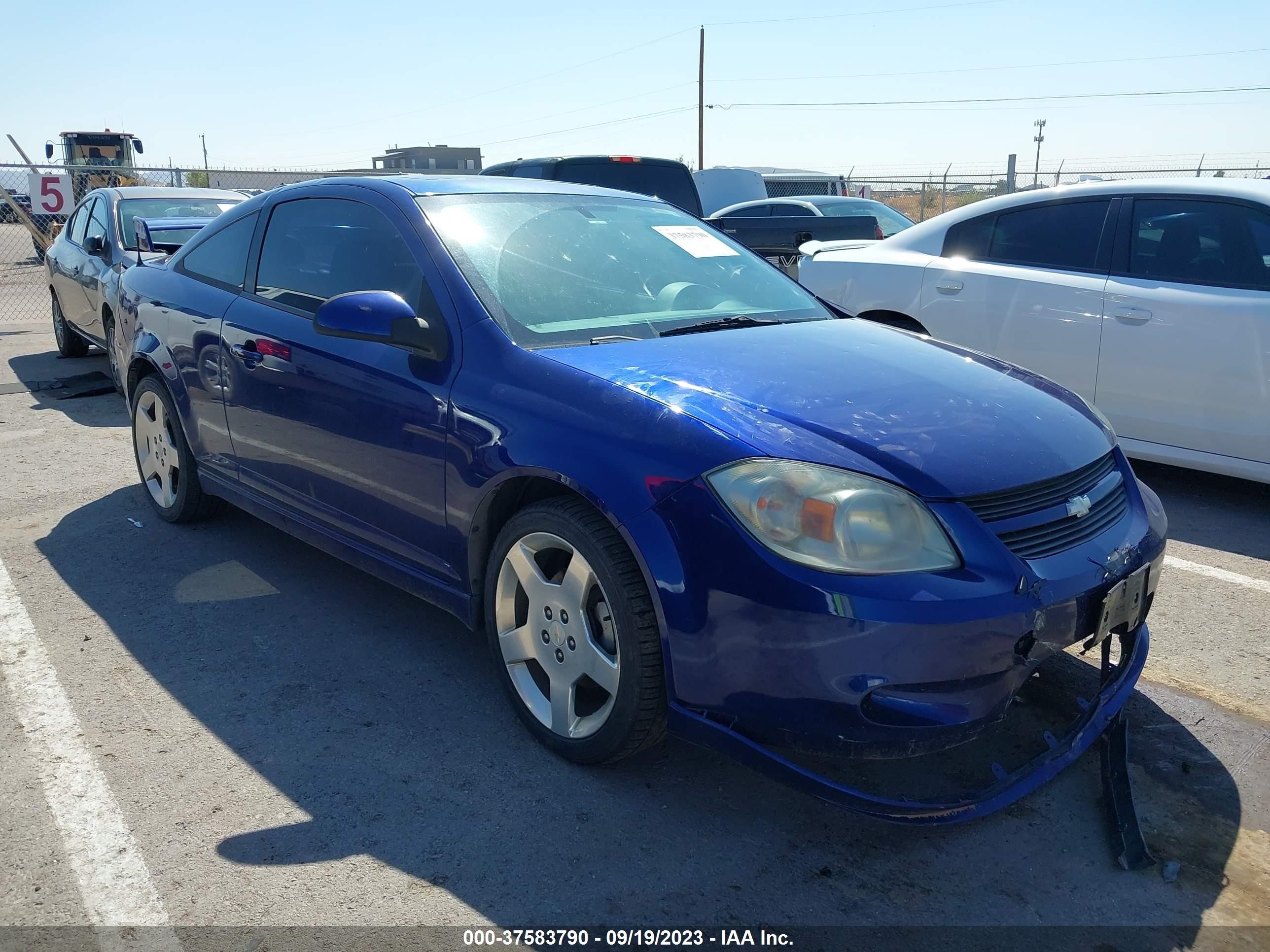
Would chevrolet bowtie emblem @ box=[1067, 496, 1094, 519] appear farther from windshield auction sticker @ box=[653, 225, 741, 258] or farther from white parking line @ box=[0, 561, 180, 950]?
white parking line @ box=[0, 561, 180, 950]

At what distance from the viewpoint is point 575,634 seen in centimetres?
Answer: 277

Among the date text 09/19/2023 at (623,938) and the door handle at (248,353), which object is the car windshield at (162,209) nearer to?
the door handle at (248,353)

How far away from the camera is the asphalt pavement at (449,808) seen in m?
2.33

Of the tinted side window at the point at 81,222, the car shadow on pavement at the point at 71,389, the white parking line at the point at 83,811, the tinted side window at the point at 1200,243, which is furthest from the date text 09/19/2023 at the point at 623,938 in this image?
the tinted side window at the point at 81,222

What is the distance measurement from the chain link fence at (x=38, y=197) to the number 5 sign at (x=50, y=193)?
32mm

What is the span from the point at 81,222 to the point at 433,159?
29.3 m

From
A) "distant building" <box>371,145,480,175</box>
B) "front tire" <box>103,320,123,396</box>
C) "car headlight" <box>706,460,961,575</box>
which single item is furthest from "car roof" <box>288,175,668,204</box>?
"distant building" <box>371,145,480,175</box>

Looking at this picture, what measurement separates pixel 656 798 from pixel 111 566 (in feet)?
9.54

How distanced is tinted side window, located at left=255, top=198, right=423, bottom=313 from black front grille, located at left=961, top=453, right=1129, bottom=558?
1844mm

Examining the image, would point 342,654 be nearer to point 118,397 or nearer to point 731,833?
point 731,833

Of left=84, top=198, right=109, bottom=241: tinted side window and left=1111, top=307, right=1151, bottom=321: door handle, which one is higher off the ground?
left=84, top=198, right=109, bottom=241: tinted side window

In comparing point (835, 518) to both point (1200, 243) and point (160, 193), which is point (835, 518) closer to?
point (1200, 243)

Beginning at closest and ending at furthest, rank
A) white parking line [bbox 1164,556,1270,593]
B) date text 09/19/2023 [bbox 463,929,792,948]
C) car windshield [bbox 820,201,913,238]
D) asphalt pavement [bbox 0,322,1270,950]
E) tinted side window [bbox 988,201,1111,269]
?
date text 09/19/2023 [bbox 463,929,792,948] < asphalt pavement [bbox 0,322,1270,950] < white parking line [bbox 1164,556,1270,593] < tinted side window [bbox 988,201,1111,269] < car windshield [bbox 820,201,913,238]

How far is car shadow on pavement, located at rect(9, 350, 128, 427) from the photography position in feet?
24.7
